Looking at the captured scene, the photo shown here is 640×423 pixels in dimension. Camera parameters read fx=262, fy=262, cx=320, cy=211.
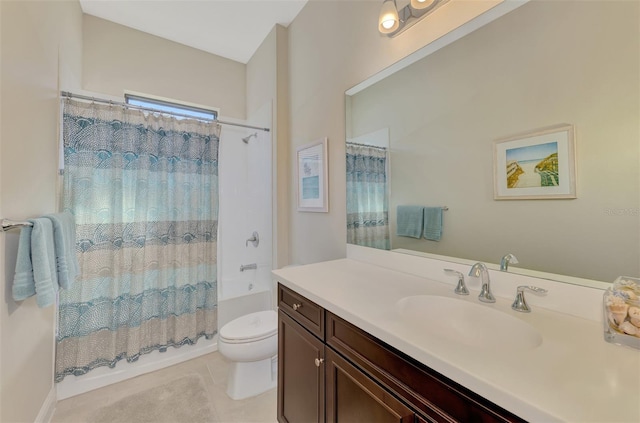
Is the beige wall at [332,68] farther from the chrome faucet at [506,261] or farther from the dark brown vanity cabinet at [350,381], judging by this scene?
the chrome faucet at [506,261]

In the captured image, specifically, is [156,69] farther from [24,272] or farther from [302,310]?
[302,310]

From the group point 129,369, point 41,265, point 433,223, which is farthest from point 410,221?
point 129,369

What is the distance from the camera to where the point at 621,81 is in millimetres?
772

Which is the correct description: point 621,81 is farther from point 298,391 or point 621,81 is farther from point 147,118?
point 147,118

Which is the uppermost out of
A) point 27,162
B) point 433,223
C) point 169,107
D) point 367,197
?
point 169,107

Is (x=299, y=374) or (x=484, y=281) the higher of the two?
(x=484, y=281)

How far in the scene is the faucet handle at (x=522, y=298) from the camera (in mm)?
883

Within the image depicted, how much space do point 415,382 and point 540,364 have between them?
0.95 feet

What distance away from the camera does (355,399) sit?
2.94 ft

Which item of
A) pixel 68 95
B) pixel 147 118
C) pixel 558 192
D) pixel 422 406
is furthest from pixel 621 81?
pixel 68 95

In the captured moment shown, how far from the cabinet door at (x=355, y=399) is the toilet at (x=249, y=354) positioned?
2.70 feet

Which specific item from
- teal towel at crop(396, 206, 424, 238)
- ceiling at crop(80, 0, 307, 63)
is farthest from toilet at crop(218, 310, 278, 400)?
ceiling at crop(80, 0, 307, 63)

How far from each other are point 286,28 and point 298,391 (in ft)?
9.05

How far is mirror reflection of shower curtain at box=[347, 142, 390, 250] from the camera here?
152 cm
